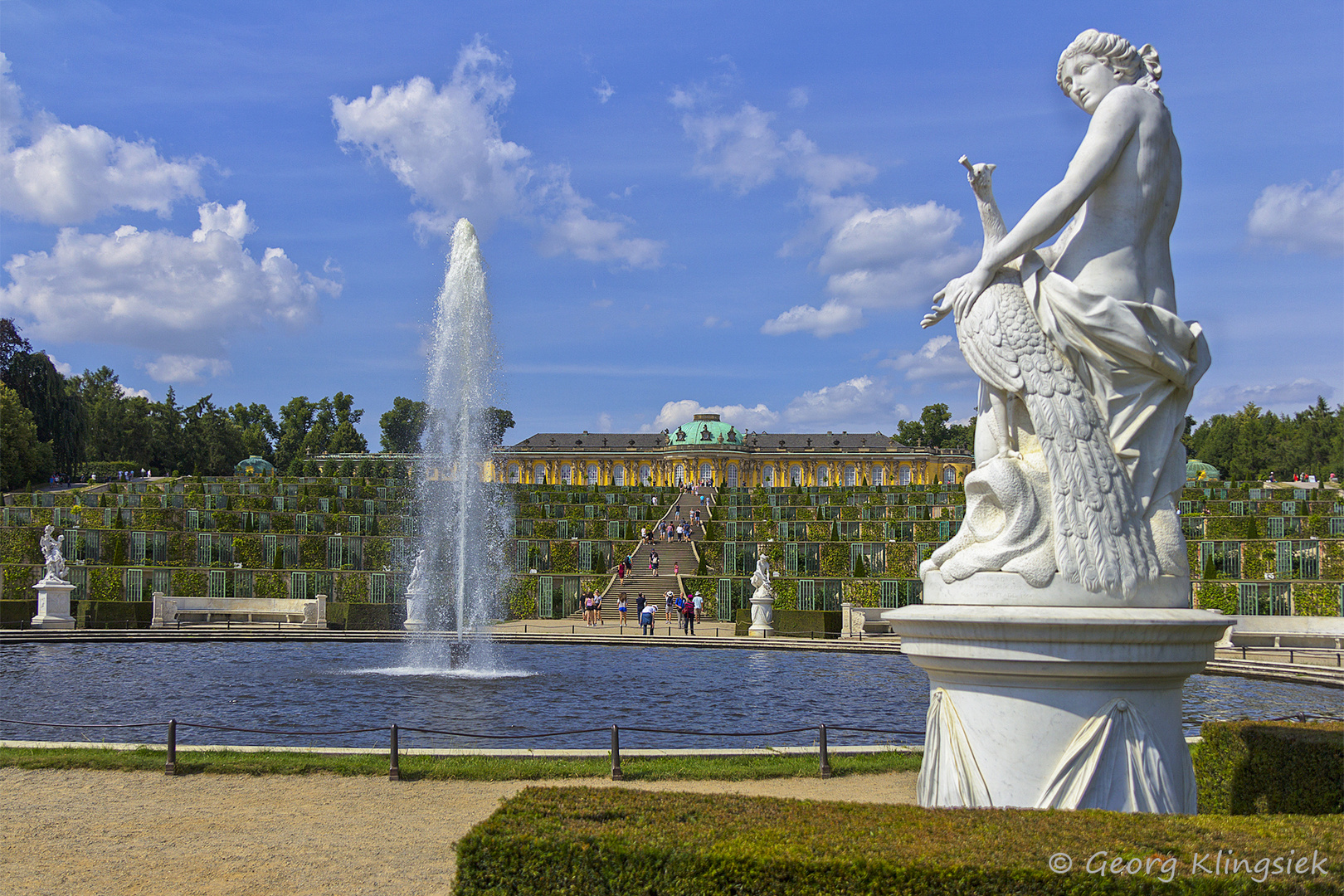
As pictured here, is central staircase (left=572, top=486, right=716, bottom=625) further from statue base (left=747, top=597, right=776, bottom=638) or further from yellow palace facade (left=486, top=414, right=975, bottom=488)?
yellow palace facade (left=486, top=414, right=975, bottom=488)

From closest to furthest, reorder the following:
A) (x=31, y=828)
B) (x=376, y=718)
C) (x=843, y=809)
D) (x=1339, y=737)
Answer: (x=843, y=809), (x=1339, y=737), (x=31, y=828), (x=376, y=718)

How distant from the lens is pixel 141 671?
802 inches

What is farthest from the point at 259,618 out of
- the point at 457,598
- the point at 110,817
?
the point at 110,817

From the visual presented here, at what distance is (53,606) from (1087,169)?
1309 inches

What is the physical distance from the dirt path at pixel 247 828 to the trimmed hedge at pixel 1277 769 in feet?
8.89

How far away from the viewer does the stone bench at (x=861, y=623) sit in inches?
1232

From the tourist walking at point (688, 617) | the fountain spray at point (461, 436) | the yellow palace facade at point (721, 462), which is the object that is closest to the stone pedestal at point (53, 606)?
the fountain spray at point (461, 436)

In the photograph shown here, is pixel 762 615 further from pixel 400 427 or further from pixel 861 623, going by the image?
pixel 400 427

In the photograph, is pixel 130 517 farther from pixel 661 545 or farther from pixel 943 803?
pixel 943 803

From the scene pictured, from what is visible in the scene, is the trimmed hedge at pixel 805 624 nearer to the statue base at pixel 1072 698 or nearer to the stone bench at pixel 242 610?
the stone bench at pixel 242 610

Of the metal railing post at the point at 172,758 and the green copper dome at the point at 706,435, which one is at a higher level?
the green copper dome at the point at 706,435

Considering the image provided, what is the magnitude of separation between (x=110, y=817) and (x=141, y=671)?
41.8 feet

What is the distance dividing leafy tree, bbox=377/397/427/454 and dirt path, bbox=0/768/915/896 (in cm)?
11888

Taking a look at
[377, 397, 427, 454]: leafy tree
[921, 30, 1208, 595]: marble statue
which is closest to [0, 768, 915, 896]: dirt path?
[921, 30, 1208, 595]: marble statue
